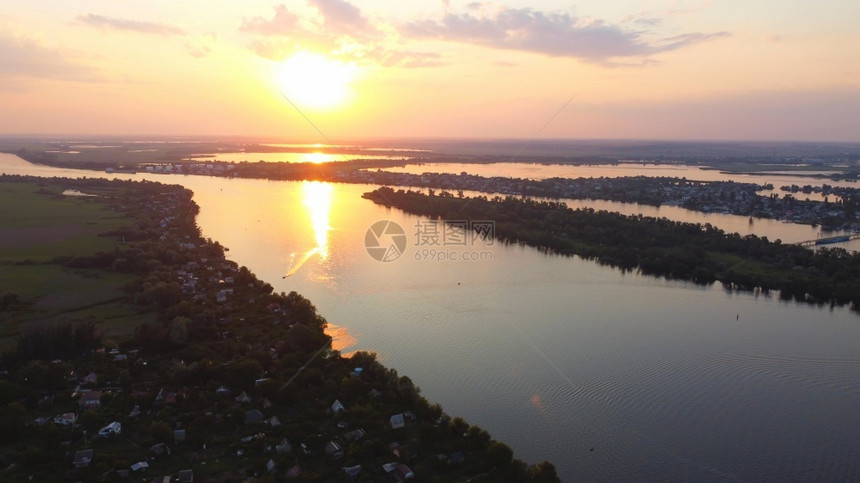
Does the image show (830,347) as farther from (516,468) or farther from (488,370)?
(516,468)

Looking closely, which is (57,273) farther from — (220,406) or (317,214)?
(317,214)

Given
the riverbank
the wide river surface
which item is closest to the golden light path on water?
the wide river surface

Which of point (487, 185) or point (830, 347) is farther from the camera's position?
point (487, 185)

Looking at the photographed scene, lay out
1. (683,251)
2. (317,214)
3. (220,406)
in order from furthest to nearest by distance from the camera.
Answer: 1. (317,214)
2. (683,251)
3. (220,406)

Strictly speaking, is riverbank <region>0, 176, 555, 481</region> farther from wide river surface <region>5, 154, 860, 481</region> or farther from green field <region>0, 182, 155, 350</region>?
wide river surface <region>5, 154, 860, 481</region>

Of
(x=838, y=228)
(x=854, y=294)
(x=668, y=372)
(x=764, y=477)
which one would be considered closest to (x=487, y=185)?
(x=838, y=228)

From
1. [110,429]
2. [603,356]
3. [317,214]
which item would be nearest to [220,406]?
[110,429]
